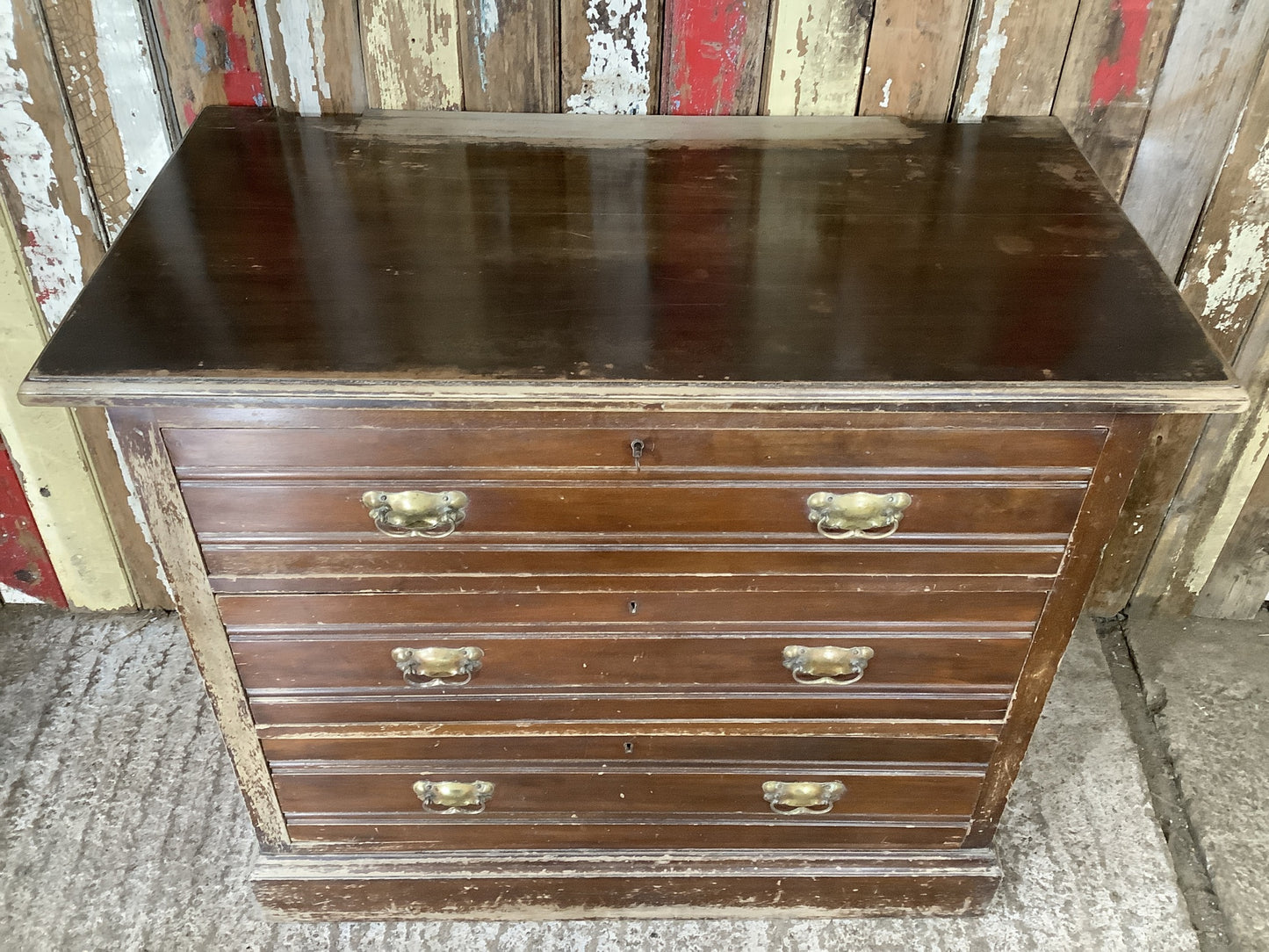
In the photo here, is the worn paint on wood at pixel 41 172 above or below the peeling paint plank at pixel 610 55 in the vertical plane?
below

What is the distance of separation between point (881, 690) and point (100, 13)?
4.91 ft

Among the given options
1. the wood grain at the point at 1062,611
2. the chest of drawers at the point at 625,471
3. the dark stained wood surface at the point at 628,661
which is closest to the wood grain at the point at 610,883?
the chest of drawers at the point at 625,471

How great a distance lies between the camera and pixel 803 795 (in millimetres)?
1594

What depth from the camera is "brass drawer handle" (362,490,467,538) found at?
48.4 inches

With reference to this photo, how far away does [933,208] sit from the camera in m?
1.38

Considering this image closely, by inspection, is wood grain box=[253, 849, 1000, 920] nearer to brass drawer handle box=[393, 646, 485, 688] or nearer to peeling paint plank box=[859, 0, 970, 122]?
brass drawer handle box=[393, 646, 485, 688]

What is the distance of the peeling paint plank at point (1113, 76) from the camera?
60.0 inches

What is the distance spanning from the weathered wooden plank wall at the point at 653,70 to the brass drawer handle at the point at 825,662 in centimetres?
83

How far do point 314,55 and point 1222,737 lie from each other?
6.71 feet

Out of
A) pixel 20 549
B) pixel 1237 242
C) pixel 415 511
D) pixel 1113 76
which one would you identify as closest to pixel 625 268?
pixel 415 511

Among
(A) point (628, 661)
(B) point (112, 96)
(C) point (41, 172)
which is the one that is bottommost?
(A) point (628, 661)

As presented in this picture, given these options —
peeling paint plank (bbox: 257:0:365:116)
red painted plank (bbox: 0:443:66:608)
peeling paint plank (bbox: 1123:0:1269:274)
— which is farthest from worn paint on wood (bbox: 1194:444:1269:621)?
red painted plank (bbox: 0:443:66:608)

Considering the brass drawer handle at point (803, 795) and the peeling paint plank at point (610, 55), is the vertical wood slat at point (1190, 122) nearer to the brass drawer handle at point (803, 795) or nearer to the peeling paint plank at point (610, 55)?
the peeling paint plank at point (610, 55)

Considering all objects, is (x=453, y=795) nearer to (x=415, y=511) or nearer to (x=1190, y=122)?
(x=415, y=511)
